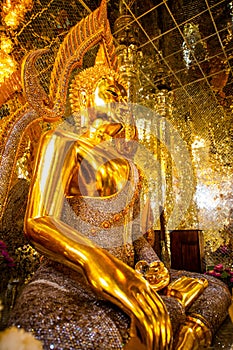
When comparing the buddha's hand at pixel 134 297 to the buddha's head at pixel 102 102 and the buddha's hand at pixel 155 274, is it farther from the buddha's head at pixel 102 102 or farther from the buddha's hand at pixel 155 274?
the buddha's head at pixel 102 102

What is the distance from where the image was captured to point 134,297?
0.81 m

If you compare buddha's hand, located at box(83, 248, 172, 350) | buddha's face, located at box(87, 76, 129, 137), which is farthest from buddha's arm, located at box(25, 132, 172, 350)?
buddha's face, located at box(87, 76, 129, 137)

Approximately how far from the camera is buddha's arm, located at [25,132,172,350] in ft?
2.63

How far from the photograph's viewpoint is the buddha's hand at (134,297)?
789 mm

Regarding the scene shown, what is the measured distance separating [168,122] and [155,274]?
293 centimetres

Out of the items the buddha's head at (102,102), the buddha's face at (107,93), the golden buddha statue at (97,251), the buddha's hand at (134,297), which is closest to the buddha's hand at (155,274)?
the golden buddha statue at (97,251)

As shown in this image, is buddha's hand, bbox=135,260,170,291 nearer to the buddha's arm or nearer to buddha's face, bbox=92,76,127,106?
the buddha's arm

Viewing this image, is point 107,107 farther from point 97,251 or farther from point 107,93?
point 97,251

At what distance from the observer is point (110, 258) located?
909mm

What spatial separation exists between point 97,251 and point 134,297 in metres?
0.18

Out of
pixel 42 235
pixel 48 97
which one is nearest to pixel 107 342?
pixel 42 235

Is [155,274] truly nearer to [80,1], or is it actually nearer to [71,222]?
[71,222]

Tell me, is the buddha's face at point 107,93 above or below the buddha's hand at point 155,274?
above

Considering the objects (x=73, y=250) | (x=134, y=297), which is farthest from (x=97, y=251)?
(x=134, y=297)
